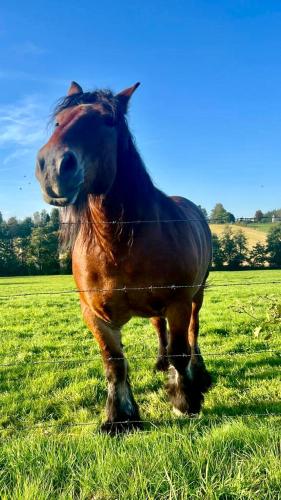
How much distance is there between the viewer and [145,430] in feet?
11.4

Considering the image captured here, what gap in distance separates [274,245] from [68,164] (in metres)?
3.70

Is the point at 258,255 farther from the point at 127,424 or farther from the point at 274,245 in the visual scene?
the point at 127,424

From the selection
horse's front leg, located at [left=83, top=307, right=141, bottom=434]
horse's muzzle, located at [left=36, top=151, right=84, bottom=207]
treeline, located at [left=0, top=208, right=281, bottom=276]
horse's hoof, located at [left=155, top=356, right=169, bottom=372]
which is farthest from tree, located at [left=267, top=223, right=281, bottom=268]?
horse's muzzle, located at [left=36, top=151, right=84, bottom=207]

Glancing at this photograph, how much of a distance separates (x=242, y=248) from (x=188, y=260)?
126 inches

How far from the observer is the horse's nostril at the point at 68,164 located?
252 cm

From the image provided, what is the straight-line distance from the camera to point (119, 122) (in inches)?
128

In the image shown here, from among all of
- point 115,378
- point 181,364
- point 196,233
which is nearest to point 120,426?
point 115,378

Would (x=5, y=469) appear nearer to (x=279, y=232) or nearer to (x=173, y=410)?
(x=173, y=410)

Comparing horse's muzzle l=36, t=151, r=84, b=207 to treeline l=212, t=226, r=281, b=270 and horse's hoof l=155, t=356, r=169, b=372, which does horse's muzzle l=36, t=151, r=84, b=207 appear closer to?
treeline l=212, t=226, r=281, b=270

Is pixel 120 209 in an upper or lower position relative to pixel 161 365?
upper

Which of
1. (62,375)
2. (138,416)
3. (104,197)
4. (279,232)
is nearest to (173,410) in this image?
(138,416)

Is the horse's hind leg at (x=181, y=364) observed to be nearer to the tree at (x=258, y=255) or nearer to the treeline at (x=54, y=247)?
the treeline at (x=54, y=247)

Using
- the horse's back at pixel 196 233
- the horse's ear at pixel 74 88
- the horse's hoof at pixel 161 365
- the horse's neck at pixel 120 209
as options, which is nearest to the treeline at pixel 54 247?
the horse's back at pixel 196 233

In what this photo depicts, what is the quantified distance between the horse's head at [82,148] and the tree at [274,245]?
A: 2510 millimetres
